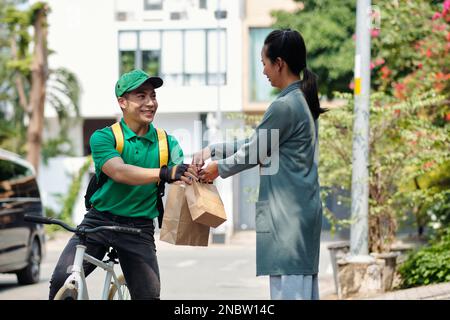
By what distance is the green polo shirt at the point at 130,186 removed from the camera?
592 centimetres

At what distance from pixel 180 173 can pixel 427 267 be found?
7033mm

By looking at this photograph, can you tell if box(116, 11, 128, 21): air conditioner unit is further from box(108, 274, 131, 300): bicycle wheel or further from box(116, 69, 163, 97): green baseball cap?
box(116, 69, 163, 97): green baseball cap

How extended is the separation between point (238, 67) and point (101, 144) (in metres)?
32.6

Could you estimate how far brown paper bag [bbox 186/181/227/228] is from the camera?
561cm

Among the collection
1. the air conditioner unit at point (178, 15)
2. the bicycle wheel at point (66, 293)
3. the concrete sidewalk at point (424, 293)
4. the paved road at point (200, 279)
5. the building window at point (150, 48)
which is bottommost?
the paved road at point (200, 279)

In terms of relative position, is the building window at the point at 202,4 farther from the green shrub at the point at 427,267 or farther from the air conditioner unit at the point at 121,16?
the green shrub at the point at 427,267

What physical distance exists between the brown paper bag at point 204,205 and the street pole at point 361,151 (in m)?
7.27

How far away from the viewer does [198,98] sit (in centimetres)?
3869

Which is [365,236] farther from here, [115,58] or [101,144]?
[115,58]

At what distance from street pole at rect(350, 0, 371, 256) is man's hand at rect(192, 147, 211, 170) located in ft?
Result: 23.2

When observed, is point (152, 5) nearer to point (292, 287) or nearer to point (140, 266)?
point (140, 266)

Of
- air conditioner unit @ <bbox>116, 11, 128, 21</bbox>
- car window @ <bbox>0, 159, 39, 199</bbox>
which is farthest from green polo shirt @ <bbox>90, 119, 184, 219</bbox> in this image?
air conditioner unit @ <bbox>116, 11, 128, 21</bbox>

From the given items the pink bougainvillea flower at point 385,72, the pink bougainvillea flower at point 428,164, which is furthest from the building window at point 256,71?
the pink bougainvillea flower at point 428,164

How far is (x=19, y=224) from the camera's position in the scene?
15.3m
